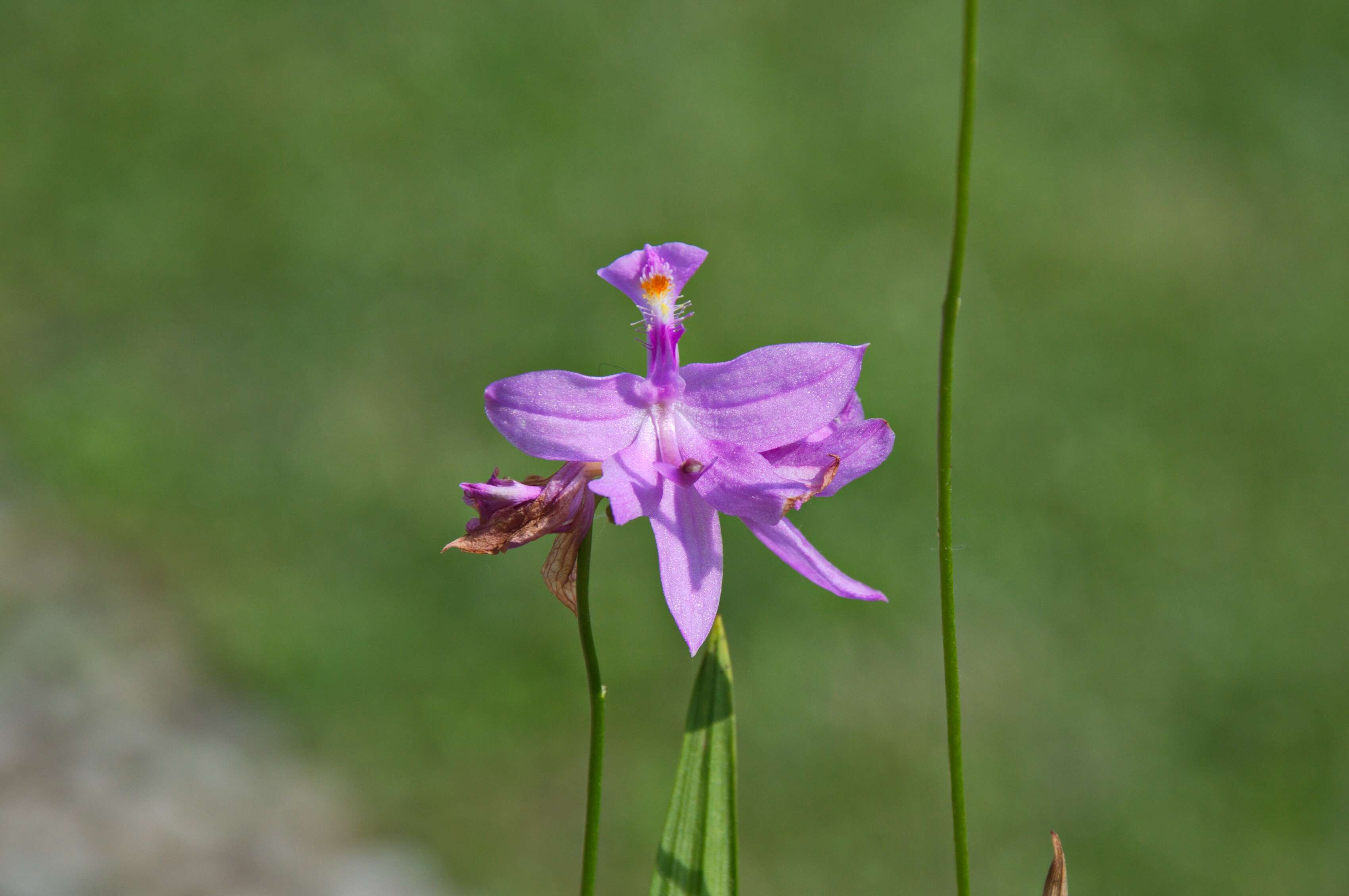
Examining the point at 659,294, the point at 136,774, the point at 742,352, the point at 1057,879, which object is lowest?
the point at 136,774

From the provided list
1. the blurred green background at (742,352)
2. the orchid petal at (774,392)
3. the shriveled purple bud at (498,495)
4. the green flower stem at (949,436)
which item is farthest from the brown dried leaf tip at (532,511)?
the blurred green background at (742,352)

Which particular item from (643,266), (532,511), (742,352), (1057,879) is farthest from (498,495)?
(742,352)

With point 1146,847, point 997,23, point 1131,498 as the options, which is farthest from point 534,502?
point 997,23

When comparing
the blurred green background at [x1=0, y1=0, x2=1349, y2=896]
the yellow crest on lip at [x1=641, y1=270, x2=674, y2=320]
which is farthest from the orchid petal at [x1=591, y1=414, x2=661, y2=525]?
the blurred green background at [x1=0, y1=0, x2=1349, y2=896]

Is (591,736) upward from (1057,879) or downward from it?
upward

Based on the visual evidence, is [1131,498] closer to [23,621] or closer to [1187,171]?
[1187,171]

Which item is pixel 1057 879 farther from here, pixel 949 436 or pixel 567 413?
pixel 567 413

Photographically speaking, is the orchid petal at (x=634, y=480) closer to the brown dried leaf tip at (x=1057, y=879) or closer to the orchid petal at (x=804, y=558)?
the orchid petal at (x=804, y=558)
